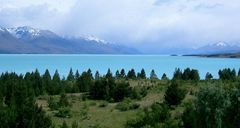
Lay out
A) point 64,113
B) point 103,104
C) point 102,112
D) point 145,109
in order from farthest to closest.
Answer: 1. point 103,104
2. point 102,112
3. point 64,113
4. point 145,109

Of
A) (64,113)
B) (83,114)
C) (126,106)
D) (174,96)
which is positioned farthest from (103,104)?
(174,96)

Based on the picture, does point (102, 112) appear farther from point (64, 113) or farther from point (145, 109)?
point (145, 109)

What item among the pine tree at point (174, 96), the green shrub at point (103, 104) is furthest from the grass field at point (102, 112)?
the pine tree at point (174, 96)

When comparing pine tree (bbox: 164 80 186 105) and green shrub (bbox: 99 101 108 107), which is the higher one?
pine tree (bbox: 164 80 186 105)

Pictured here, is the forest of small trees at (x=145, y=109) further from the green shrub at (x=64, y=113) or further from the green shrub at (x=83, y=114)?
the green shrub at (x=83, y=114)

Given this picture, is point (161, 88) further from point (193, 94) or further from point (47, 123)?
point (47, 123)

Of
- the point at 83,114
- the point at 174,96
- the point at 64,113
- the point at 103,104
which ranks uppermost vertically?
the point at 174,96

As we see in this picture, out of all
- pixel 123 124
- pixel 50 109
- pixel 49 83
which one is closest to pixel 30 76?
pixel 49 83

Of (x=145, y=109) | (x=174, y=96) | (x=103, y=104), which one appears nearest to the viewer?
(x=145, y=109)

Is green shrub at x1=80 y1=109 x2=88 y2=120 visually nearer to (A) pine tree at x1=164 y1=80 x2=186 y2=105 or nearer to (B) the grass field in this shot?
(B) the grass field

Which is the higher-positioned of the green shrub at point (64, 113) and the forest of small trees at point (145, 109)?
the forest of small trees at point (145, 109)

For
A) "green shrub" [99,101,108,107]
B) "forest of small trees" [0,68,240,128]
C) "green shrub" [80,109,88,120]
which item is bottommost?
"green shrub" [80,109,88,120]

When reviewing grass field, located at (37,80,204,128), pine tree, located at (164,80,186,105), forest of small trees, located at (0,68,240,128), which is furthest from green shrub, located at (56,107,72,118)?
pine tree, located at (164,80,186,105)

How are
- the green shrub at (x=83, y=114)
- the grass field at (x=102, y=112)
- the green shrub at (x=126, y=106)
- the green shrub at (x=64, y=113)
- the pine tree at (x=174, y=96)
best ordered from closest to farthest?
the grass field at (x=102, y=112), the green shrub at (x=83, y=114), the green shrub at (x=64, y=113), the pine tree at (x=174, y=96), the green shrub at (x=126, y=106)
